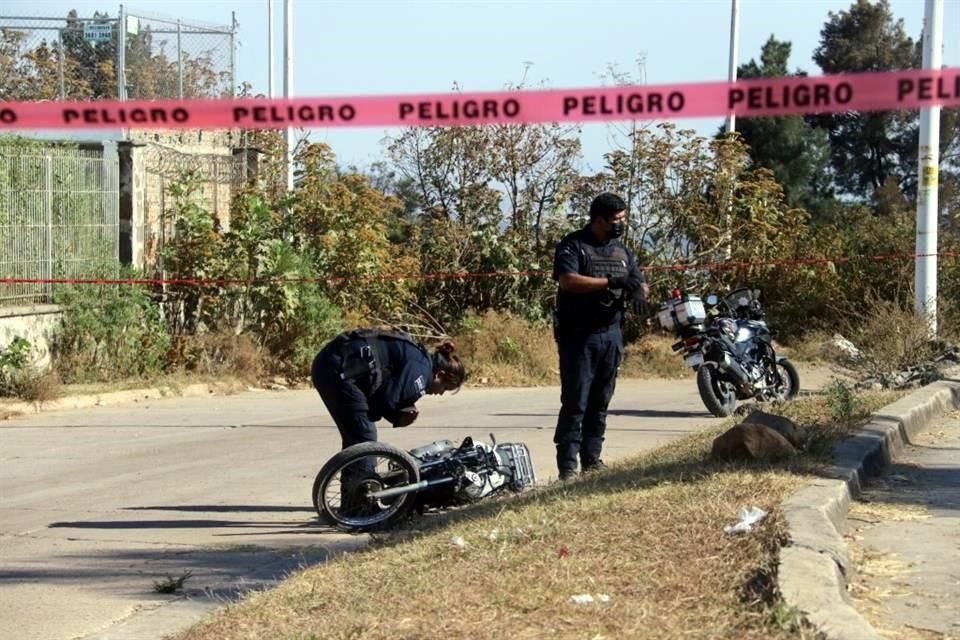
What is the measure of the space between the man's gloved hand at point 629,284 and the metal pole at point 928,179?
7.29 meters

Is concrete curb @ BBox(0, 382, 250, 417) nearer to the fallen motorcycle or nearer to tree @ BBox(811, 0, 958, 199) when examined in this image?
the fallen motorcycle

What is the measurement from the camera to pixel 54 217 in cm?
1742

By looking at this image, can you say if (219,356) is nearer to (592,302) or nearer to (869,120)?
(592,302)

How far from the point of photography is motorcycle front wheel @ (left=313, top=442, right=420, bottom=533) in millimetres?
8102

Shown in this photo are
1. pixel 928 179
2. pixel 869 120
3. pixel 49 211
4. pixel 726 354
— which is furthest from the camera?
pixel 869 120

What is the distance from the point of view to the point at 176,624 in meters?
6.25

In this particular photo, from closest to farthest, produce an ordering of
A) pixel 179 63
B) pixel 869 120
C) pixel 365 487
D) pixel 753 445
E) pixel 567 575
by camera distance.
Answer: pixel 567 575 → pixel 753 445 → pixel 365 487 → pixel 179 63 → pixel 869 120

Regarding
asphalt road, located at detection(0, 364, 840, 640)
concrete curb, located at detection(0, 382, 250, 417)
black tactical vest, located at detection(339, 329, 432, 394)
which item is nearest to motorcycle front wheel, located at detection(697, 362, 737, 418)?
asphalt road, located at detection(0, 364, 840, 640)

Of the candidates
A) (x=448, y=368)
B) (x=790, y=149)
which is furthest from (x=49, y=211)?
(x=790, y=149)

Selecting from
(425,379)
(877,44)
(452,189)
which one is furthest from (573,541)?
(877,44)

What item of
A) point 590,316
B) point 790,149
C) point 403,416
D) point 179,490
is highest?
point 790,149

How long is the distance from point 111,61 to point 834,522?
19.1 meters

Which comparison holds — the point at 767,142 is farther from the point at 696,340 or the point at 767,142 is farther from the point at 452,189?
the point at 696,340

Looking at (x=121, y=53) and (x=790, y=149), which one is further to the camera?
(x=790, y=149)
